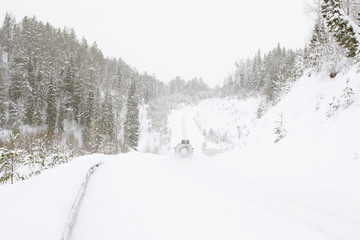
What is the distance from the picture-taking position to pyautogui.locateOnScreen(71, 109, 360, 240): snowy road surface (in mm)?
2902

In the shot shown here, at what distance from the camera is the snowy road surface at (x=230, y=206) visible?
9.52 feet

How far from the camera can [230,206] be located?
3.86 meters

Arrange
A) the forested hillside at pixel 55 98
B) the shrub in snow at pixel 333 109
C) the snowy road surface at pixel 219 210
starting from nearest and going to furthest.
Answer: the snowy road surface at pixel 219 210 → the shrub in snow at pixel 333 109 → the forested hillside at pixel 55 98

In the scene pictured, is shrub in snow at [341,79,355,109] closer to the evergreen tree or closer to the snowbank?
the snowbank

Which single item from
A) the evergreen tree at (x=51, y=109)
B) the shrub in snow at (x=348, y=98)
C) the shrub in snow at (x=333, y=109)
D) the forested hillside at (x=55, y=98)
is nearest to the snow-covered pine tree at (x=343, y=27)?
the shrub in snow at (x=348, y=98)

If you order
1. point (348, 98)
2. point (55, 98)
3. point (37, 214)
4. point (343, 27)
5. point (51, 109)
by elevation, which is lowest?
point (37, 214)

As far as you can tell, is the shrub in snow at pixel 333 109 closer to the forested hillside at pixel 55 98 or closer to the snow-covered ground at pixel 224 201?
the snow-covered ground at pixel 224 201

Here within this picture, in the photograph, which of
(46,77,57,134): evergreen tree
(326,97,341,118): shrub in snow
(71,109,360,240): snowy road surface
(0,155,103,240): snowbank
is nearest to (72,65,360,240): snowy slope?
(71,109,360,240): snowy road surface

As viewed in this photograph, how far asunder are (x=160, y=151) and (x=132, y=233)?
31547 millimetres

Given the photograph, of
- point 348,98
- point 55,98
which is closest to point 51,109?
point 55,98

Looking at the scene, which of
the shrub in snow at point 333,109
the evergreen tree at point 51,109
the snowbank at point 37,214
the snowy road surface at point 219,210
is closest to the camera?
the snowbank at point 37,214

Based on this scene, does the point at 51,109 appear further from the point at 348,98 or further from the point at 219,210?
the point at 348,98

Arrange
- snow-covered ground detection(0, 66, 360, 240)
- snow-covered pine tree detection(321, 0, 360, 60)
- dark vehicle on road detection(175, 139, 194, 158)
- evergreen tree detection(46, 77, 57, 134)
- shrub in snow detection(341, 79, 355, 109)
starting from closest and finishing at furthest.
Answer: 1. snow-covered ground detection(0, 66, 360, 240)
2. shrub in snow detection(341, 79, 355, 109)
3. snow-covered pine tree detection(321, 0, 360, 60)
4. dark vehicle on road detection(175, 139, 194, 158)
5. evergreen tree detection(46, 77, 57, 134)

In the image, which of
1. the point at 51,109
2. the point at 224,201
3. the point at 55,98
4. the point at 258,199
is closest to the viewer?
the point at 224,201
